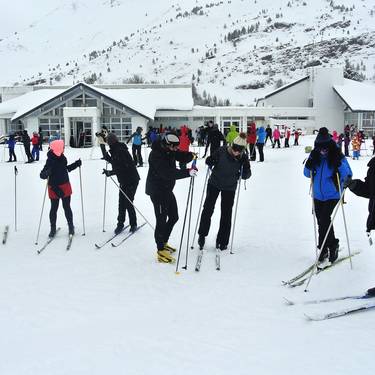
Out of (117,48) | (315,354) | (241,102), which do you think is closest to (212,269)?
(315,354)

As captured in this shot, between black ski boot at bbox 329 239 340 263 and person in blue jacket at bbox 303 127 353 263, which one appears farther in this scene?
black ski boot at bbox 329 239 340 263

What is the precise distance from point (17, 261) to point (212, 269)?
8.74ft

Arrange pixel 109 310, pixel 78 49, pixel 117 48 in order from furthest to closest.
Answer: pixel 78 49 < pixel 117 48 < pixel 109 310

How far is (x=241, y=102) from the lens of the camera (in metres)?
58.8

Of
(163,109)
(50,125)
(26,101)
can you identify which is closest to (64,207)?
(50,125)

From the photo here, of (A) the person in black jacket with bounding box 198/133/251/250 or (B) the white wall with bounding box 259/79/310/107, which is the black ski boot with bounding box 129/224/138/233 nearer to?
(A) the person in black jacket with bounding box 198/133/251/250

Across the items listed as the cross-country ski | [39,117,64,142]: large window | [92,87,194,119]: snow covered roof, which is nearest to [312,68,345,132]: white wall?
[92,87,194,119]: snow covered roof

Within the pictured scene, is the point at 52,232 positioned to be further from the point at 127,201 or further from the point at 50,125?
the point at 50,125

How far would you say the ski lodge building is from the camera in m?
31.6

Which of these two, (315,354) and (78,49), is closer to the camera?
(315,354)

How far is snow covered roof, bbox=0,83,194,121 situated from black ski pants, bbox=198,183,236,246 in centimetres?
2604

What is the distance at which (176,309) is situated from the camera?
4559mm

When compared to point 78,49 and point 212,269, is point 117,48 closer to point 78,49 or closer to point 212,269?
point 78,49

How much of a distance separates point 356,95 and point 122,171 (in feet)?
118
